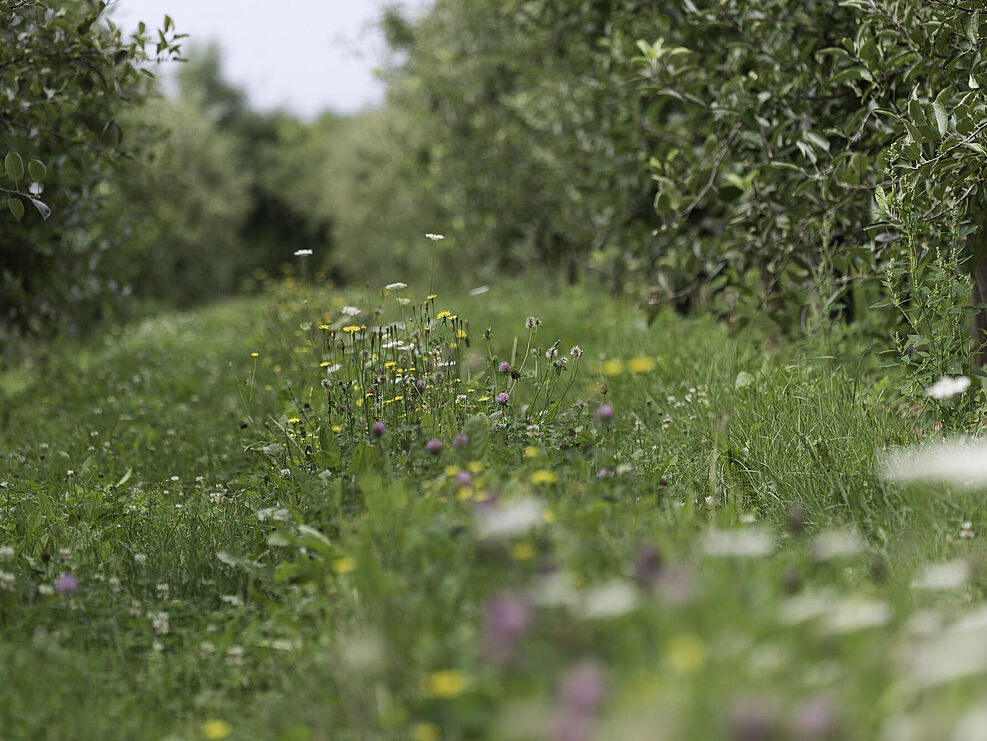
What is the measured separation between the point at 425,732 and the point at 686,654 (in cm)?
52

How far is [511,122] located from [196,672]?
29.0ft

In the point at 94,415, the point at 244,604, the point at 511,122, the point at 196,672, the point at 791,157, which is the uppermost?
the point at 511,122

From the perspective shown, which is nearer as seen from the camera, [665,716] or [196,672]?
[665,716]

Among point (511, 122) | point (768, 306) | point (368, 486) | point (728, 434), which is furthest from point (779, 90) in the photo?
point (511, 122)

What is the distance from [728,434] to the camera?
3.77 m

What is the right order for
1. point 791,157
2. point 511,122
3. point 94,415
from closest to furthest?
point 791,157
point 94,415
point 511,122

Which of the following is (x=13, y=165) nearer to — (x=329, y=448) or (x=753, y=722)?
(x=329, y=448)

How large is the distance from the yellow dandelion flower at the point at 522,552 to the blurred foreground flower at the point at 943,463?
1.17 m

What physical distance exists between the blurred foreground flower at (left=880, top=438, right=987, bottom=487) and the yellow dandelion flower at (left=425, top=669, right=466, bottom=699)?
1.43 metres

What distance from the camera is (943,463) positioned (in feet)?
8.02

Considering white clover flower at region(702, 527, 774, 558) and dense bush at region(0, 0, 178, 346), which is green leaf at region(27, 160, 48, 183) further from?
white clover flower at region(702, 527, 774, 558)

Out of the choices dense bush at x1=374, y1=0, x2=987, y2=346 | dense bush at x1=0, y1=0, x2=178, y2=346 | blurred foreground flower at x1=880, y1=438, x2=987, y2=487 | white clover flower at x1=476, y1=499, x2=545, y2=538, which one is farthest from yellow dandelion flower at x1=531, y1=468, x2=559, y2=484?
dense bush at x1=0, y1=0, x2=178, y2=346

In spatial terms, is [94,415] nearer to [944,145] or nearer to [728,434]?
[728,434]

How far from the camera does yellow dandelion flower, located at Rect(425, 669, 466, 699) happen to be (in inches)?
65.1
